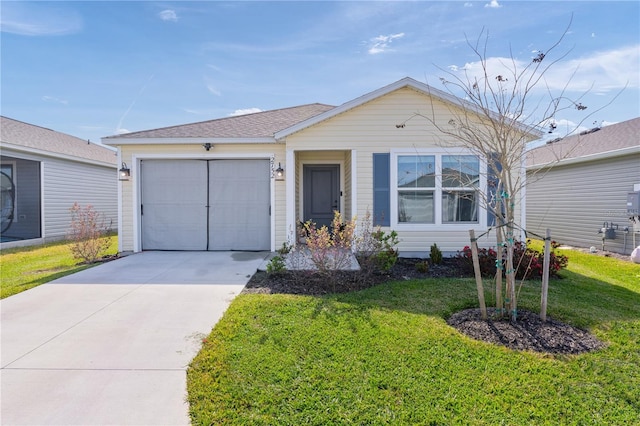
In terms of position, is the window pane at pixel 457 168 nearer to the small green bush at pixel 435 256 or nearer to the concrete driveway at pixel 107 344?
the small green bush at pixel 435 256

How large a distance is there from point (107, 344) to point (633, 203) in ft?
37.5

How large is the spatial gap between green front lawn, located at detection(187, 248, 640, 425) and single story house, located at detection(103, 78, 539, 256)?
3.54 metres

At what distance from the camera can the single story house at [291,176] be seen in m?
7.47

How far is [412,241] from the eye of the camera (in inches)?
299

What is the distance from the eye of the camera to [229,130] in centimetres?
854

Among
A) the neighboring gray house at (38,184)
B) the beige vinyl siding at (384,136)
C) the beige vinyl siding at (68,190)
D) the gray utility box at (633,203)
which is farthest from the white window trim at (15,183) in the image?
the gray utility box at (633,203)

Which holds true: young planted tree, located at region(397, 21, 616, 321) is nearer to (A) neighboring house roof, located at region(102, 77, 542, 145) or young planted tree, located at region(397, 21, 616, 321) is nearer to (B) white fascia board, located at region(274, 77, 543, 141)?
(A) neighboring house roof, located at region(102, 77, 542, 145)

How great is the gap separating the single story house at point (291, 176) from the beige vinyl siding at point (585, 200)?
2.45 meters

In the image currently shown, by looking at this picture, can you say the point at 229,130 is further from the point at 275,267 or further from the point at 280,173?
the point at 275,267

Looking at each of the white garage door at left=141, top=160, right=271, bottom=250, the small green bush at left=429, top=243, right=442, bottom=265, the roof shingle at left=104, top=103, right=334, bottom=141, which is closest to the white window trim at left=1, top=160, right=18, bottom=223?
the roof shingle at left=104, top=103, right=334, bottom=141

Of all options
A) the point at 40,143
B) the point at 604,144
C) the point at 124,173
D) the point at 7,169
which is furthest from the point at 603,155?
the point at 7,169

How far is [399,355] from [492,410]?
87 centimetres

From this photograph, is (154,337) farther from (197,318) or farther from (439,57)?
(439,57)

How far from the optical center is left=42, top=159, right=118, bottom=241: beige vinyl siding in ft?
37.4
